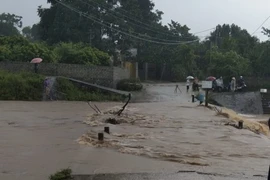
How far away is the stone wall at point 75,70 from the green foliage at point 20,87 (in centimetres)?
223

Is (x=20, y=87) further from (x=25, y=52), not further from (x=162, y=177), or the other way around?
(x=162, y=177)

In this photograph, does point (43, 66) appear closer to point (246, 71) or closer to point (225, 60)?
point (225, 60)

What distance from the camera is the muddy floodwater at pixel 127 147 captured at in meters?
7.43

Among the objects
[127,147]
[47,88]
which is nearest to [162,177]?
[127,147]

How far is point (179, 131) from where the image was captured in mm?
13797

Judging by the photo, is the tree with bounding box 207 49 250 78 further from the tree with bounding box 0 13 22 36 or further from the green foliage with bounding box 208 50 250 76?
the tree with bounding box 0 13 22 36

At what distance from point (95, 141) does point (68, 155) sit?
1.70 meters

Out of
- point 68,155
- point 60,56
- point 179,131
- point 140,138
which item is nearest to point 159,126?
point 179,131

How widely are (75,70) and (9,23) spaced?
57018 millimetres

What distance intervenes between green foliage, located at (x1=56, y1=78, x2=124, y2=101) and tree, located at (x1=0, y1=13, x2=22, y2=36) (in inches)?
2116

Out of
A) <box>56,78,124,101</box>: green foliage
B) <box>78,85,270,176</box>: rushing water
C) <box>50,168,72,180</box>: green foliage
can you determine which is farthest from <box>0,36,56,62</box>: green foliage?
<box>50,168,72,180</box>: green foliage

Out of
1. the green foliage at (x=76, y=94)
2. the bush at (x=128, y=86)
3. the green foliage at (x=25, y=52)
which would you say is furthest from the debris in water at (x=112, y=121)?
the green foliage at (x=25, y=52)

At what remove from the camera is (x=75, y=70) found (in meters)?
28.9

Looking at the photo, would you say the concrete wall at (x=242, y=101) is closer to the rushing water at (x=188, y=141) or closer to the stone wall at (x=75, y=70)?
the stone wall at (x=75, y=70)
